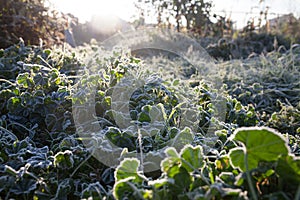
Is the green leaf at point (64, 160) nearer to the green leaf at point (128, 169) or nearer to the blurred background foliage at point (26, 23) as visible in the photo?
the green leaf at point (128, 169)

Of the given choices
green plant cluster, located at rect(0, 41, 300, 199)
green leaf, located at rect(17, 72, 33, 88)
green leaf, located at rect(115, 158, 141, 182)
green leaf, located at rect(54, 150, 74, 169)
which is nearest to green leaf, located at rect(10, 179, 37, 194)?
green plant cluster, located at rect(0, 41, 300, 199)

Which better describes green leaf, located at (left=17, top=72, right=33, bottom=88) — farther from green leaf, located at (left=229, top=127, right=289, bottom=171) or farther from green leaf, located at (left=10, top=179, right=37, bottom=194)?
green leaf, located at (left=229, top=127, right=289, bottom=171)

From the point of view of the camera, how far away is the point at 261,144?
72 cm

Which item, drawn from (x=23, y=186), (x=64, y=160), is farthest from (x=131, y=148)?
(x=23, y=186)

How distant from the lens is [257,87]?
3.11 m

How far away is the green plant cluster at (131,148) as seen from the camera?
0.74 metres

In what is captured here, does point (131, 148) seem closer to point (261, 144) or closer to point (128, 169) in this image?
point (128, 169)

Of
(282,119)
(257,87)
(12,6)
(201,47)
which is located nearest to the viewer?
(282,119)

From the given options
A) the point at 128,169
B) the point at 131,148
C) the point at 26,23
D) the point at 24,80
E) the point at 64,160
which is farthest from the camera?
the point at 26,23

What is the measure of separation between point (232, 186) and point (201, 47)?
675 centimetres

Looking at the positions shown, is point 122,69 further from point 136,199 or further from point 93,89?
point 136,199

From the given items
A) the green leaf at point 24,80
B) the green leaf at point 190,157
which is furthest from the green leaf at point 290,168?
the green leaf at point 24,80

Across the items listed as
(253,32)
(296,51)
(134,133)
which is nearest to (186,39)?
(253,32)

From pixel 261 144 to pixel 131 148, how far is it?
1.96ft
